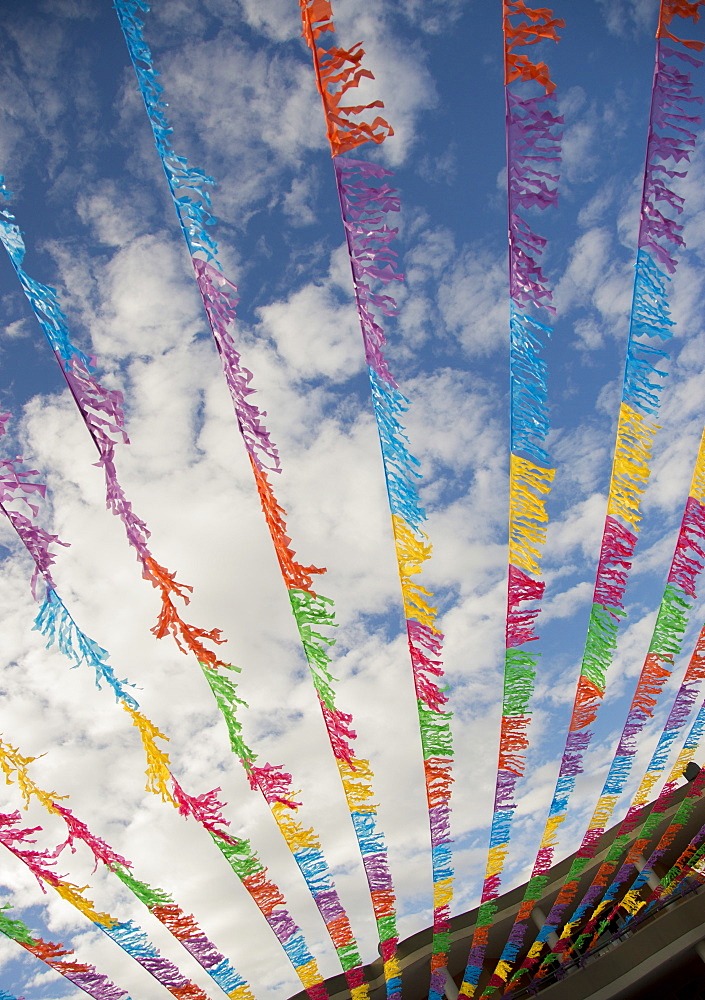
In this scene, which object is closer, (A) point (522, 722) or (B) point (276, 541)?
(B) point (276, 541)

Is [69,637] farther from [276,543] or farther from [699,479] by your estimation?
[699,479]

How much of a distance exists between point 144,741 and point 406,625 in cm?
248

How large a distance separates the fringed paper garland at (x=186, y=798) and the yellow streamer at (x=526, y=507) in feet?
8.60

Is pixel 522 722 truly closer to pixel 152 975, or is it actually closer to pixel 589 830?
pixel 589 830

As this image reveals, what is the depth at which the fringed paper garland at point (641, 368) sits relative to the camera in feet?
9.96

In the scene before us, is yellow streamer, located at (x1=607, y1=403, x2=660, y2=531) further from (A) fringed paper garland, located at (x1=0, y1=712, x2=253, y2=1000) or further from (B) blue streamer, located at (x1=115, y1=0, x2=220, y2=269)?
(A) fringed paper garland, located at (x1=0, y1=712, x2=253, y2=1000)

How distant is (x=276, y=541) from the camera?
4180mm

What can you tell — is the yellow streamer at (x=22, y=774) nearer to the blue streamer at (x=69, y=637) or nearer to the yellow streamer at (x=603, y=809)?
the blue streamer at (x=69, y=637)

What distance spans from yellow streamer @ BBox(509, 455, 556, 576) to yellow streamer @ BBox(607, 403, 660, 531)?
1.98 feet

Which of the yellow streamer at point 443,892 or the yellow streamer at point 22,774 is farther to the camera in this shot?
the yellow streamer at point 443,892

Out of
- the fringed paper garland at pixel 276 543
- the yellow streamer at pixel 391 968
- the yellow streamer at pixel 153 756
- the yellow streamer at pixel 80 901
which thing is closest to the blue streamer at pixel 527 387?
the fringed paper garland at pixel 276 543

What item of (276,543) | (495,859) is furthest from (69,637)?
(495,859)

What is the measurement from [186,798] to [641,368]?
204 inches

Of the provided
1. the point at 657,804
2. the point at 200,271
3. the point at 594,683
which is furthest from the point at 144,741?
the point at 657,804
